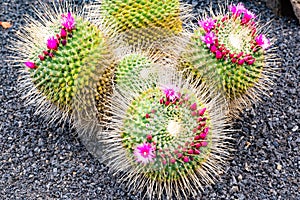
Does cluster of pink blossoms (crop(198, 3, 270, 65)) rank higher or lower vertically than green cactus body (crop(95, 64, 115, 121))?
higher

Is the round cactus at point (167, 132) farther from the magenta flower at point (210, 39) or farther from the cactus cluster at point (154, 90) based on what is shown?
the magenta flower at point (210, 39)

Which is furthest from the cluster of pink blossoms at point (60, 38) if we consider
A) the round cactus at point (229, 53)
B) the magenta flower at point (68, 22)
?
the round cactus at point (229, 53)

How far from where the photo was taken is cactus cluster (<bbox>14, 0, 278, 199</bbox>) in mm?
2199

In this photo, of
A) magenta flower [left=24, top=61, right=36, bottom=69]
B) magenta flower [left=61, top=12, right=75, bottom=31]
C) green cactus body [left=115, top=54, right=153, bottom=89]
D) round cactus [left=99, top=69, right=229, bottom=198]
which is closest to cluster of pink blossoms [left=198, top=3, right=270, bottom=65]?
round cactus [left=99, top=69, right=229, bottom=198]

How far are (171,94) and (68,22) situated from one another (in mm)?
674

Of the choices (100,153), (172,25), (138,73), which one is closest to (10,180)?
(100,153)

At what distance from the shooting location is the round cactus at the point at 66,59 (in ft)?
7.75

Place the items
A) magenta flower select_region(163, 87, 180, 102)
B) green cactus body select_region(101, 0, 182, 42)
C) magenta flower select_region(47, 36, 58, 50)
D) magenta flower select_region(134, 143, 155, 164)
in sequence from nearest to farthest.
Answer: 1. magenta flower select_region(134, 143, 155, 164)
2. magenta flower select_region(163, 87, 180, 102)
3. magenta flower select_region(47, 36, 58, 50)
4. green cactus body select_region(101, 0, 182, 42)

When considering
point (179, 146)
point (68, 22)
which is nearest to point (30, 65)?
point (68, 22)

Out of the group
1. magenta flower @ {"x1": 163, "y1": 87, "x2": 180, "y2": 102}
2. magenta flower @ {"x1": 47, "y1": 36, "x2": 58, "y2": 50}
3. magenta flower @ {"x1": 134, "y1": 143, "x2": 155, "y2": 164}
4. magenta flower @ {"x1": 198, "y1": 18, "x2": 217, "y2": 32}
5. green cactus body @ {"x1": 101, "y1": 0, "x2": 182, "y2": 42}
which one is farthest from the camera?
green cactus body @ {"x1": 101, "y1": 0, "x2": 182, "y2": 42}

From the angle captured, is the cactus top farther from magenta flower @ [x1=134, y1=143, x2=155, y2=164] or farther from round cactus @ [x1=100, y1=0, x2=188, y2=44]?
magenta flower @ [x1=134, y1=143, x2=155, y2=164]

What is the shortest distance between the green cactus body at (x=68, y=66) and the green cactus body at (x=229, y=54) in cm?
53

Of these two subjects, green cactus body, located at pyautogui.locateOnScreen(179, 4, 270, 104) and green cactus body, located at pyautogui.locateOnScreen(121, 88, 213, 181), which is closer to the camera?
green cactus body, located at pyautogui.locateOnScreen(121, 88, 213, 181)

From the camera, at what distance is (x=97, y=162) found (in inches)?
103
